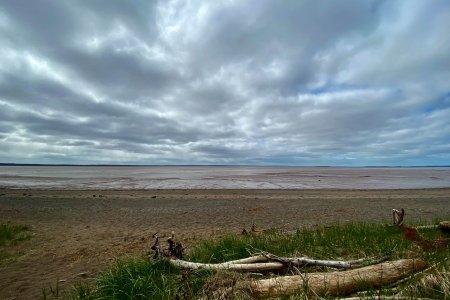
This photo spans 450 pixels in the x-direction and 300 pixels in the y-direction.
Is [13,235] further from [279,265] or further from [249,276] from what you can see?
[279,265]

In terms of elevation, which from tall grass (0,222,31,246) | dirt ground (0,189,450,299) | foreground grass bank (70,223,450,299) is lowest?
dirt ground (0,189,450,299)

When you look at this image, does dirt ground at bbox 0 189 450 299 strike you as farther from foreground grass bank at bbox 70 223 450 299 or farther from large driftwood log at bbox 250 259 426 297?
Result: large driftwood log at bbox 250 259 426 297

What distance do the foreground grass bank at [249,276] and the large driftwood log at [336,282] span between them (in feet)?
0.52

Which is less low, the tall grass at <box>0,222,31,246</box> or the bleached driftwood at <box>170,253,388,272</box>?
the bleached driftwood at <box>170,253,388,272</box>

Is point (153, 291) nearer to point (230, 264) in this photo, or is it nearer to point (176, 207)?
point (230, 264)

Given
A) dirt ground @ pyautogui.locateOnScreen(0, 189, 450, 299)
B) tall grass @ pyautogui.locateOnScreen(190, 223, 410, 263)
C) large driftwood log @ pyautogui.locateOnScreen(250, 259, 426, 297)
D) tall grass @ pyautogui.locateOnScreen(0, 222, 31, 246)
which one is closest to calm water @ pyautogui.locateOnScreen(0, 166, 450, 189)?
dirt ground @ pyautogui.locateOnScreen(0, 189, 450, 299)

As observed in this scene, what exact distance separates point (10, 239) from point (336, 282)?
12.0m

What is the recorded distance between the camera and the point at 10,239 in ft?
35.9

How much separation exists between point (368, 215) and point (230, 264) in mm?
13460

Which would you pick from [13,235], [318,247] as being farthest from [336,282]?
[13,235]

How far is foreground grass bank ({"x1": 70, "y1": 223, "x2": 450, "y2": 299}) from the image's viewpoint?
3648 millimetres

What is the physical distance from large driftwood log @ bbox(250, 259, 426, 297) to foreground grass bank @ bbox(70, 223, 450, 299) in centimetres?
16

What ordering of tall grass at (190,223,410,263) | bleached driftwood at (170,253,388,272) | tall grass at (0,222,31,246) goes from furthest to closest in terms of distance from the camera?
tall grass at (0,222,31,246)
tall grass at (190,223,410,263)
bleached driftwood at (170,253,388,272)

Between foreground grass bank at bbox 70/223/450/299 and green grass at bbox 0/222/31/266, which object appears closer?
foreground grass bank at bbox 70/223/450/299
